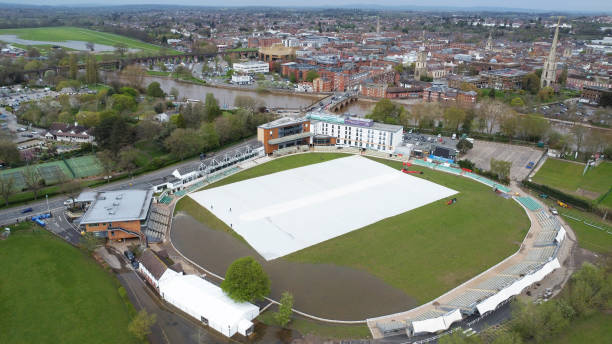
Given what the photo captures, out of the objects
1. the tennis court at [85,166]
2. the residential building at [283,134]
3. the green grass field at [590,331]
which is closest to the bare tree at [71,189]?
the tennis court at [85,166]

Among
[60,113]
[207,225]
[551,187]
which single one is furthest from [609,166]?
[60,113]

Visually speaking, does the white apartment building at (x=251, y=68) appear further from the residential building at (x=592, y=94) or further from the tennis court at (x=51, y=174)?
the residential building at (x=592, y=94)

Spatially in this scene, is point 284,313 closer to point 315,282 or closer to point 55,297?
point 315,282

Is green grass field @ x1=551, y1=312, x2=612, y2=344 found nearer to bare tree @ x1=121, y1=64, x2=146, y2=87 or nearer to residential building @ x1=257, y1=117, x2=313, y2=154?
residential building @ x1=257, y1=117, x2=313, y2=154

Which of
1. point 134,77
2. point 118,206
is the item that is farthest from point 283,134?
point 134,77

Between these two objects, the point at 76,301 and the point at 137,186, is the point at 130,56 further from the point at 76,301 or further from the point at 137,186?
the point at 76,301
